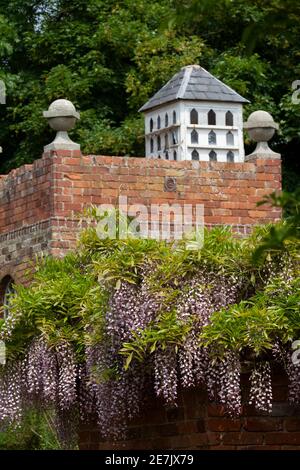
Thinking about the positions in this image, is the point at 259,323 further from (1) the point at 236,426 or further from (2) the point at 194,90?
(2) the point at 194,90

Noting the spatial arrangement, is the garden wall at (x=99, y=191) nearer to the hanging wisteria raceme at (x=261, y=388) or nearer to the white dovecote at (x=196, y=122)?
the white dovecote at (x=196, y=122)

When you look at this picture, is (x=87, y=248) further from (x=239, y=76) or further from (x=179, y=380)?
(x=239, y=76)

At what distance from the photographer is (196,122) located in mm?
16531

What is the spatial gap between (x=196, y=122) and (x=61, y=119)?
A: 1.73m

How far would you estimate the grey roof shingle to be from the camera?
16.6 meters

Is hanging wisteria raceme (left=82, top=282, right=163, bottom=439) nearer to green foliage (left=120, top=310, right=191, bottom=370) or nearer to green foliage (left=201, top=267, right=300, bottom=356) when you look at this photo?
green foliage (left=120, top=310, right=191, bottom=370)

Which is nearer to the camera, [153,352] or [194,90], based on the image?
[153,352]

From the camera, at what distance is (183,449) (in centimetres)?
1058

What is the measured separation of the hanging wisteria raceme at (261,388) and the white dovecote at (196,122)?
624 cm

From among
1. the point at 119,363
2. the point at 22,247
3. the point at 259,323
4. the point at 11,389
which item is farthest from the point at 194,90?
the point at 259,323

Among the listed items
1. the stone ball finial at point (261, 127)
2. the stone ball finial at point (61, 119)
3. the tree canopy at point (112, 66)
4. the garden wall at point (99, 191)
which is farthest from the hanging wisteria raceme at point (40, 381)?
the tree canopy at point (112, 66)

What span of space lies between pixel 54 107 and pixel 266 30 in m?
8.61

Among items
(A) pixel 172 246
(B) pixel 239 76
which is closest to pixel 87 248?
(A) pixel 172 246

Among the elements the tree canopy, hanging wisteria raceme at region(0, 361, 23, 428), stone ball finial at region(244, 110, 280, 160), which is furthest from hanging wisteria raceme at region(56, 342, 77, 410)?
the tree canopy
